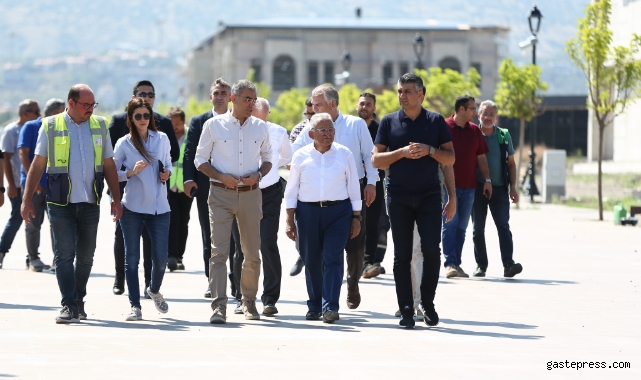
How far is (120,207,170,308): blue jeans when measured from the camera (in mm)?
10859

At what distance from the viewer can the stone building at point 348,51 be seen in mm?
107250

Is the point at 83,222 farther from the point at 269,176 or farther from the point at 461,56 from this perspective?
the point at 461,56

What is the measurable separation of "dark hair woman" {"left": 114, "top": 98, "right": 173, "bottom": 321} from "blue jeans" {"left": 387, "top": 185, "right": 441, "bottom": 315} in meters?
2.07

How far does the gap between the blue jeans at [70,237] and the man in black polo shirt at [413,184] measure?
8.17 feet

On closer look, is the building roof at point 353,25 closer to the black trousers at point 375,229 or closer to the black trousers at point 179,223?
the black trousers at point 179,223

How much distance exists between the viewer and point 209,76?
Answer: 12712cm

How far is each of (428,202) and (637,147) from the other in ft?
136

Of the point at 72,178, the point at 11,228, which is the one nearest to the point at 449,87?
the point at 11,228

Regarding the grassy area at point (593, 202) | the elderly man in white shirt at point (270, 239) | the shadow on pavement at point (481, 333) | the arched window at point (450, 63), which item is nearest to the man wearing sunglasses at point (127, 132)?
the elderly man in white shirt at point (270, 239)

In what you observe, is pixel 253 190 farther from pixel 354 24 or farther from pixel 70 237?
pixel 354 24

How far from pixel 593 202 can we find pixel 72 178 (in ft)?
82.0

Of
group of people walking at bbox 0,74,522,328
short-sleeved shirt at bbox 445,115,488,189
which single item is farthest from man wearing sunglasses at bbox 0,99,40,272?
short-sleeved shirt at bbox 445,115,488,189

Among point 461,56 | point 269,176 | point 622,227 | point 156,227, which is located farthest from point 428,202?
point 461,56

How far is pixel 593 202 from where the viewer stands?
33.7 meters
